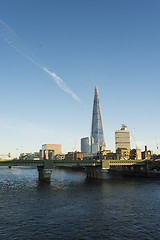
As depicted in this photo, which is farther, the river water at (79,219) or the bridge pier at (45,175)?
the bridge pier at (45,175)

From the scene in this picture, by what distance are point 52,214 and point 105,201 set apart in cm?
2355

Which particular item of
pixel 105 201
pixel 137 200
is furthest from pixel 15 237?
pixel 137 200

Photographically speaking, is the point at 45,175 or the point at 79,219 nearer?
the point at 79,219

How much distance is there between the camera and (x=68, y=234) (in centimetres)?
3844

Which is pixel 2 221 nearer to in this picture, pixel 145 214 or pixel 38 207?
pixel 38 207

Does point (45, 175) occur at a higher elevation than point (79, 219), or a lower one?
higher

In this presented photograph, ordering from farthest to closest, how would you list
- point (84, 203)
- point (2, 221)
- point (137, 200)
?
point (137, 200) < point (84, 203) < point (2, 221)

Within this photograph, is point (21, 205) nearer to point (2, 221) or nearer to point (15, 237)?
point (2, 221)

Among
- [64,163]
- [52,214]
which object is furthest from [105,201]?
[64,163]

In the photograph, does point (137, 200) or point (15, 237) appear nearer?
point (15, 237)

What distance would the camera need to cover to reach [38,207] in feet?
192

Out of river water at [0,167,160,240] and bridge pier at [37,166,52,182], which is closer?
river water at [0,167,160,240]

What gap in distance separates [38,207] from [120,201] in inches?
1109

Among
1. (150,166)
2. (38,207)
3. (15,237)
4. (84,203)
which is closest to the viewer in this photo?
(15,237)
